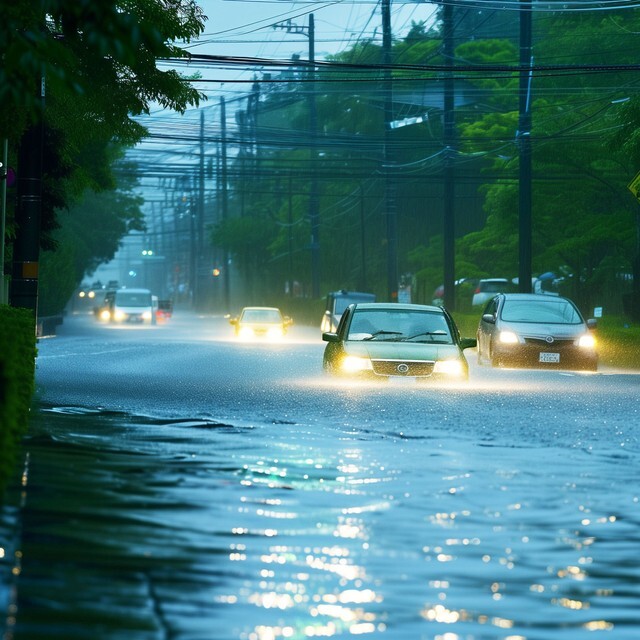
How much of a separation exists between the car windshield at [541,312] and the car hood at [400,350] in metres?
9.04

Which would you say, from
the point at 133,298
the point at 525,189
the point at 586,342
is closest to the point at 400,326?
the point at 586,342

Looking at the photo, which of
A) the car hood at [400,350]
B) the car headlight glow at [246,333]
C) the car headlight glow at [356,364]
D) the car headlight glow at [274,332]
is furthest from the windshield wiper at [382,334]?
the car headlight glow at [246,333]

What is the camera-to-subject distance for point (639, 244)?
47094mm

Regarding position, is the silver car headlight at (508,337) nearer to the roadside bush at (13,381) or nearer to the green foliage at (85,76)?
the green foliage at (85,76)

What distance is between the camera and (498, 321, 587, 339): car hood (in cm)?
3148

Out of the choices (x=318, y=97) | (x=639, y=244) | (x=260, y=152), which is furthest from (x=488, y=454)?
(x=260, y=152)

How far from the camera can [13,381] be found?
908 centimetres

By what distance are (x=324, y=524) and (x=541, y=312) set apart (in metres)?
23.3

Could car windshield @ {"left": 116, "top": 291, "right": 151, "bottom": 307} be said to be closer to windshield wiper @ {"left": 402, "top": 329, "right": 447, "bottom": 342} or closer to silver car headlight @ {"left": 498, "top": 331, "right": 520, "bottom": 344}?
silver car headlight @ {"left": 498, "top": 331, "right": 520, "bottom": 344}

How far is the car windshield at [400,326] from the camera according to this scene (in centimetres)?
2406

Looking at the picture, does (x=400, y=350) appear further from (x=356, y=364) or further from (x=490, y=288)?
(x=490, y=288)

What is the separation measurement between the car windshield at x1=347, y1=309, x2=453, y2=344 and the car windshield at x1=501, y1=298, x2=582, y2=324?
25.9 feet

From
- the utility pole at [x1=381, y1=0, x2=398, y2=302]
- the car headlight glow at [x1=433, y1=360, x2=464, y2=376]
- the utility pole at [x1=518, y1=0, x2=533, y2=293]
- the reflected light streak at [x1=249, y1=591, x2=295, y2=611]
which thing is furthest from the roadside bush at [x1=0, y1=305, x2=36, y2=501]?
the utility pole at [x1=381, y1=0, x2=398, y2=302]

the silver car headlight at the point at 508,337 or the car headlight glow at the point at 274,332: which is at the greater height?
the silver car headlight at the point at 508,337
